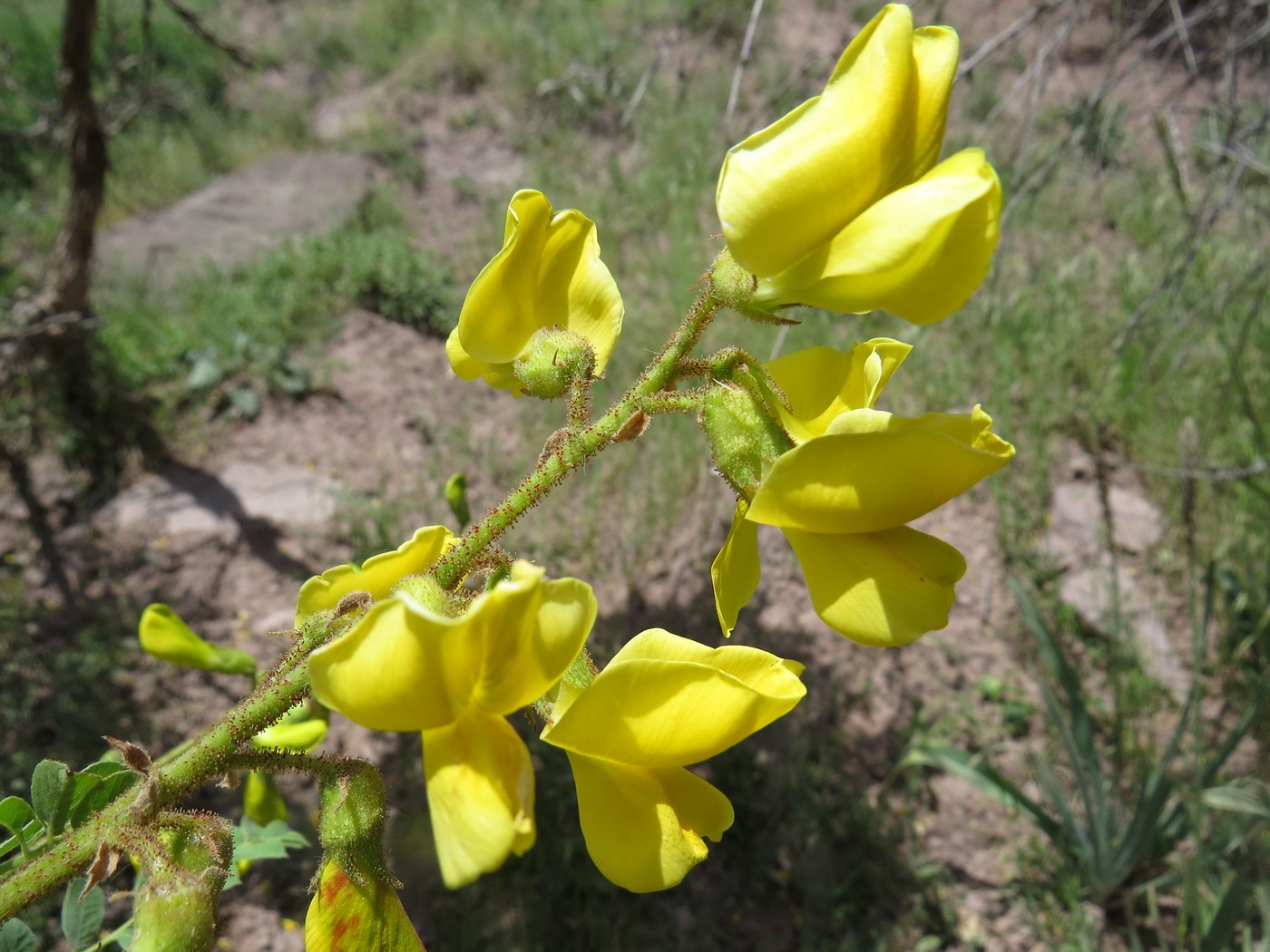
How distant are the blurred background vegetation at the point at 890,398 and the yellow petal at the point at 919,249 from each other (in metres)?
0.85

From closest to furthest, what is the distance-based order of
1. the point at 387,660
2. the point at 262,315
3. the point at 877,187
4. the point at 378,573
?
the point at 387,660 < the point at 877,187 < the point at 378,573 < the point at 262,315

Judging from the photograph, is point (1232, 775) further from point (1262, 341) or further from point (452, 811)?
point (452, 811)

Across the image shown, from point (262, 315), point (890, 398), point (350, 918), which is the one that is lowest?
point (262, 315)

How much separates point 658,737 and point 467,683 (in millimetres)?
163

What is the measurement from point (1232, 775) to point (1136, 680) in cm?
33

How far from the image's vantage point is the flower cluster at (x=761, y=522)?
0.61 metres

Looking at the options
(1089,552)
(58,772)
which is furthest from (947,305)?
(1089,552)

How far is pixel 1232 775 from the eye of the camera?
7.66 feet

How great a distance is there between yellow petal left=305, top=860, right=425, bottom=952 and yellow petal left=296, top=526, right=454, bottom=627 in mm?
243

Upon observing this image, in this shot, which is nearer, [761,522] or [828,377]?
[761,522]

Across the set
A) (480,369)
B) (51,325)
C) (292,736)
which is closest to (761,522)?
(480,369)

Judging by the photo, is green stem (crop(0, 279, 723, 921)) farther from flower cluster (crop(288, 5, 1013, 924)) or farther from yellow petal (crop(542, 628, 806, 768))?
yellow petal (crop(542, 628, 806, 768))

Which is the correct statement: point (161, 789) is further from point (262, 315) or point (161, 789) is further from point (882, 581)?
point (262, 315)

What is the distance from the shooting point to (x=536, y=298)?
0.91 meters
